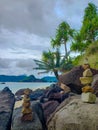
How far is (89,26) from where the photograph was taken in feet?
107

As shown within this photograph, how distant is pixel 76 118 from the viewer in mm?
7391

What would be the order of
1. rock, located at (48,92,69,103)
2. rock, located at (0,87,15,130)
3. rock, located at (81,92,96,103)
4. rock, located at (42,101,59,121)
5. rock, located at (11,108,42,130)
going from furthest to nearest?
rock, located at (48,92,69,103)
rock, located at (42,101,59,121)
rock, located at (0,87,15,130)
rock, located at (11,108,42,130)
rock, located at (81,92,96,103)

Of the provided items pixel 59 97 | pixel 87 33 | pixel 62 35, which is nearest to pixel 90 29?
pixel 87 33

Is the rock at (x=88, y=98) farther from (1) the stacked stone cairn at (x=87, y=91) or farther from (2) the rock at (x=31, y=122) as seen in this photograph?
(2) the rock at (x=31, y=122)

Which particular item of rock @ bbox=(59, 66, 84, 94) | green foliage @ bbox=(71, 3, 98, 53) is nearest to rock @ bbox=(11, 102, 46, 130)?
rock @ bbox=(59, 66, 84, 94)

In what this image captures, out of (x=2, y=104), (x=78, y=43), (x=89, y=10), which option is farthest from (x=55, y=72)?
(x=2, y=104)

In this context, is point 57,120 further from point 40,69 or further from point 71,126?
point 40,69

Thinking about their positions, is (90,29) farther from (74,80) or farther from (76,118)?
(76,118)

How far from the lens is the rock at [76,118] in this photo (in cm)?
723

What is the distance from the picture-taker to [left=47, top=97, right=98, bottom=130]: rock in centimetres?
723

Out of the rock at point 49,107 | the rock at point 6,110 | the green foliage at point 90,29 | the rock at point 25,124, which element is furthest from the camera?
the green foliage at point 90,29

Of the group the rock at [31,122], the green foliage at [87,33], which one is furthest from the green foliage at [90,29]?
the rock at [31,122]

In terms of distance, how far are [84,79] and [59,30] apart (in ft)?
99.1

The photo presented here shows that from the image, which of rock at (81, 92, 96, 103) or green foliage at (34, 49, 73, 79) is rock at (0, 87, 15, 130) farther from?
green foliage at (34, 49, 73, 79)
